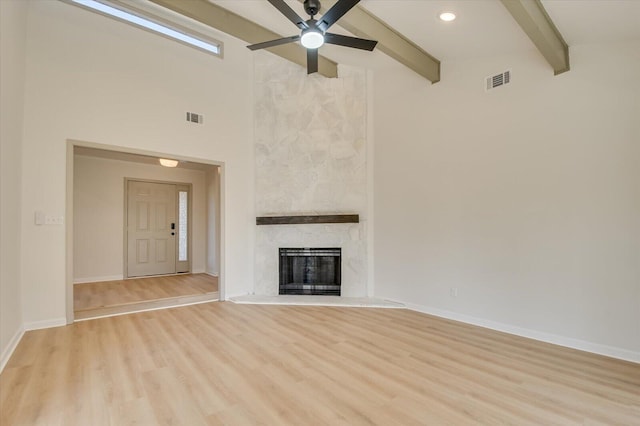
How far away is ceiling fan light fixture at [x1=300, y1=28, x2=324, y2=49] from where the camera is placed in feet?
9.53

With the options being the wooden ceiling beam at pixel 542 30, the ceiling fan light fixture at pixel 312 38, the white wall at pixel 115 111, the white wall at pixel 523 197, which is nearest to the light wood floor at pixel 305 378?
the white wall at pixel 523 197

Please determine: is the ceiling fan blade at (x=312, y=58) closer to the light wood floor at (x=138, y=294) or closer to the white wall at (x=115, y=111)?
the white wall at (x=115, y=111)

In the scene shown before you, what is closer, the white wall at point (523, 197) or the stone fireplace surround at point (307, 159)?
the white wall at point (523, 197)

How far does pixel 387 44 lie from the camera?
366 cm

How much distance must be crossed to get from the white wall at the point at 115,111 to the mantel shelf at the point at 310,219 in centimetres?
44

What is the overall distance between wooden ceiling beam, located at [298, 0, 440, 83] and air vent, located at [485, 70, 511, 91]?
27.5 inches

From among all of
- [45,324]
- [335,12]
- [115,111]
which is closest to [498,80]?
[335,12]

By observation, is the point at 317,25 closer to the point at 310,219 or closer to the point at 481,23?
the point at 481,23

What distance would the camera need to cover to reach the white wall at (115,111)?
11.8 ft

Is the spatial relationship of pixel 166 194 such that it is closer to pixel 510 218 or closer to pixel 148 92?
pixel 148 92

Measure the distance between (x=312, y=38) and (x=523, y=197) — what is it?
2797mm

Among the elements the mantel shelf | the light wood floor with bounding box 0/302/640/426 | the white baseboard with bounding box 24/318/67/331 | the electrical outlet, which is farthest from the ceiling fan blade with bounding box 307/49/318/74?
the white baseboard with bounding box 24/318/67/331

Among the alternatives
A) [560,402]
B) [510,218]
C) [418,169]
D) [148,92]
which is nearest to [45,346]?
[148,92]

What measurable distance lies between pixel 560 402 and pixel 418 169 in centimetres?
303
